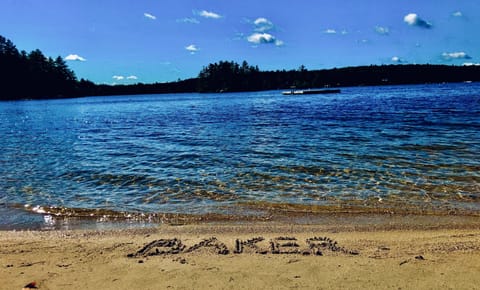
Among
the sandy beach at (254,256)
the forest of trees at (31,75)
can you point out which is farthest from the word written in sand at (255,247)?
the forest of trees at (31,75)

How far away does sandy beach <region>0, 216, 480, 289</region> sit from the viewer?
4.64m

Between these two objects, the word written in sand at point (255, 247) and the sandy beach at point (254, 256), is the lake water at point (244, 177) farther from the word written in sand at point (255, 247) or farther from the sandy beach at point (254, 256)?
the word written in sand at point (255, 247)

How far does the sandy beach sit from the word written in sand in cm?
2

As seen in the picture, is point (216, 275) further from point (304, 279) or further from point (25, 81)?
point (25, 81)

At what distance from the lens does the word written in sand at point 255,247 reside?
5.64 meters

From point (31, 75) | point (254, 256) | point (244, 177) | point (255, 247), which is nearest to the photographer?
point (254, 256)

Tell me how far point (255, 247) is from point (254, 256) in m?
0.39

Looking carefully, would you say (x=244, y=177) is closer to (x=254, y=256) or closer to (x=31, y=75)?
(x=254, y=256)

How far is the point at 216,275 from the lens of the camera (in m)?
4.83

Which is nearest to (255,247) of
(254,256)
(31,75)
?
(254,256)

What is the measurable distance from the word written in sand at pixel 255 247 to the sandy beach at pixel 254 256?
16 mm

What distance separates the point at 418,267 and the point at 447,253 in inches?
32.4

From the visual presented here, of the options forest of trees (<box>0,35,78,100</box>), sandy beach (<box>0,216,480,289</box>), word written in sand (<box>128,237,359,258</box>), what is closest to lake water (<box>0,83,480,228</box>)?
sandy beach (<box>0,216,480,289</box>)

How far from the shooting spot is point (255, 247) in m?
5.85
